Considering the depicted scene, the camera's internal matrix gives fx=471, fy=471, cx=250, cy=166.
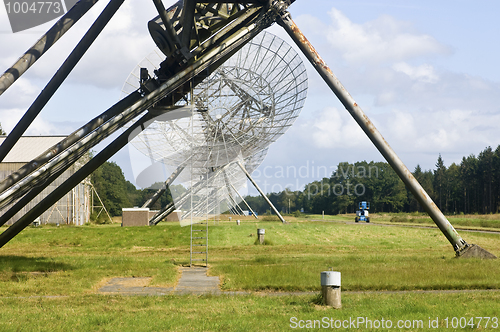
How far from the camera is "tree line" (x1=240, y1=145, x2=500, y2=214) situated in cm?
10919

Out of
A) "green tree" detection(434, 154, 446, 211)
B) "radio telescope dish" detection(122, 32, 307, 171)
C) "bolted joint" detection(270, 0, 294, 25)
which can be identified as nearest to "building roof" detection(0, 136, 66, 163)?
"radio telescope dish" detection(122, 32, 307, 171)

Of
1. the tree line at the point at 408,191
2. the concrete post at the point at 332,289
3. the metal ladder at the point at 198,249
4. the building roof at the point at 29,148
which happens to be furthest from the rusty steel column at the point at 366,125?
the tree line at the point at 408,191

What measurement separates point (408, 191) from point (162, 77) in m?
155

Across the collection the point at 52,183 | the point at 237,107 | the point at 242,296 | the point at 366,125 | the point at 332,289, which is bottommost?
the point at 242,296

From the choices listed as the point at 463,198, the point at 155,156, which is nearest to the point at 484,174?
the point at 463,198

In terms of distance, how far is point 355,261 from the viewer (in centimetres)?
1723

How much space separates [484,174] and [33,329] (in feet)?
380

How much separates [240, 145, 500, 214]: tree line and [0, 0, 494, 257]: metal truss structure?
4055 inches

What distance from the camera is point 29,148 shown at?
57125 millimetres

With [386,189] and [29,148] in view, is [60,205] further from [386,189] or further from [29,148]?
[386,189]

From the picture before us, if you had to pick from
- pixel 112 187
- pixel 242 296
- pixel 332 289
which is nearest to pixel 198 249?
pixel 242 296

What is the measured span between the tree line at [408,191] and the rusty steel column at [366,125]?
331 feet

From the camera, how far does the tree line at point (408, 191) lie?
109 meters

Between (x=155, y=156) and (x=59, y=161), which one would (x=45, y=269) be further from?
(x=155, y=156)
